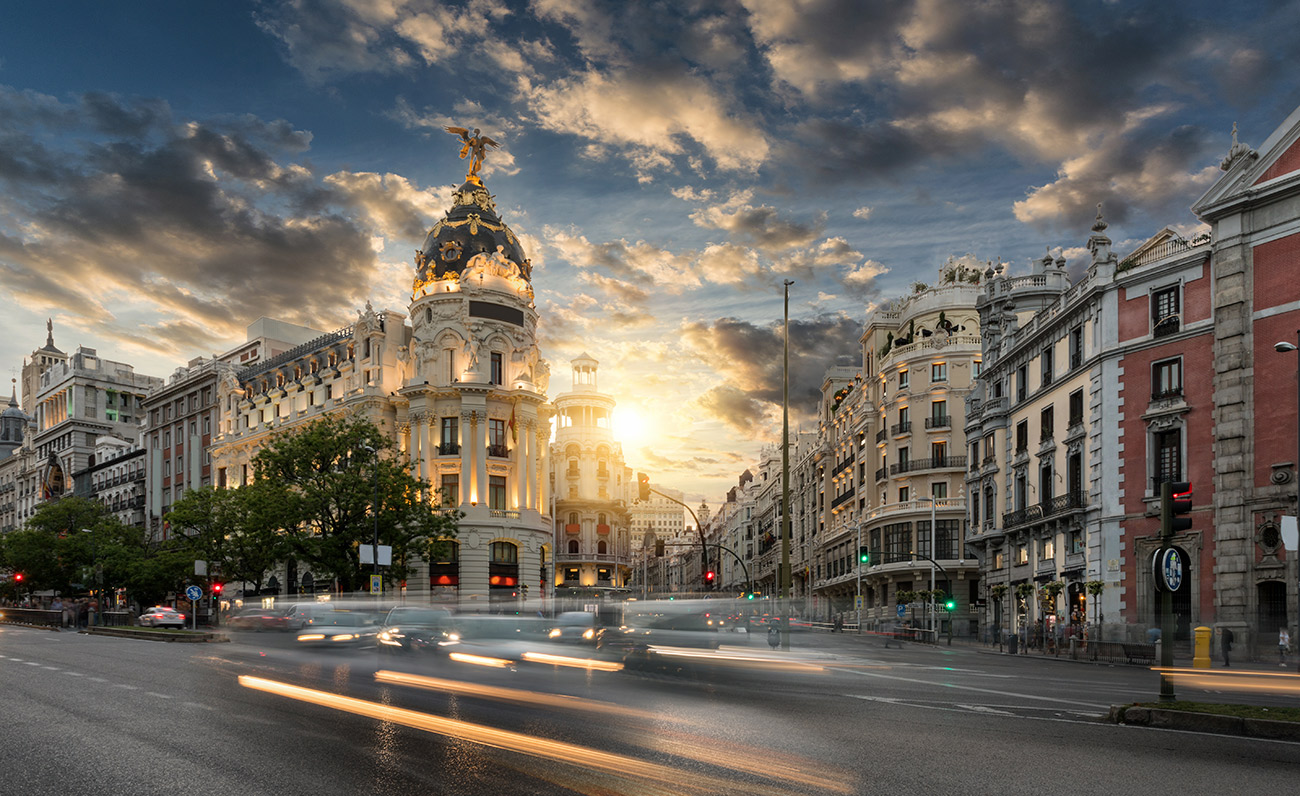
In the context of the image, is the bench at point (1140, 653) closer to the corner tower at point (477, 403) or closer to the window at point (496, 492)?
the corner tower at point (477, 403)

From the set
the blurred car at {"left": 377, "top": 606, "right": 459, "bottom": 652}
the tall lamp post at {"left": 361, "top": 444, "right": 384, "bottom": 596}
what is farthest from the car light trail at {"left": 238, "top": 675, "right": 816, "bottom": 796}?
the tall lamp post at {"left": 361, "top": 444, "right": 384, "bottom": 596}

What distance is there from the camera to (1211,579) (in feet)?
117

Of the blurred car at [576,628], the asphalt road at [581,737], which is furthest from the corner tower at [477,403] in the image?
the asphalt road at [581,737]

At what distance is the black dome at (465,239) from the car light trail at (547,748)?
5549 cm

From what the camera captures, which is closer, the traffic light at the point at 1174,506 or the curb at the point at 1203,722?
the curb at the point at 1203,722

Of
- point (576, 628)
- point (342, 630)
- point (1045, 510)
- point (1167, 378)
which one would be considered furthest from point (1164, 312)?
point (342, 630)

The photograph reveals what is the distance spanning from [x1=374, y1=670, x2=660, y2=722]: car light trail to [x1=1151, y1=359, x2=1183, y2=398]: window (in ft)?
98.8

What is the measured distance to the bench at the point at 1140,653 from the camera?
110 ft

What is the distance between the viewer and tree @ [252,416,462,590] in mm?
50250

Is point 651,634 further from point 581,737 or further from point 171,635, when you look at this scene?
point 171,635

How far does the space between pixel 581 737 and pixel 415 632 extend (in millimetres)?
15005

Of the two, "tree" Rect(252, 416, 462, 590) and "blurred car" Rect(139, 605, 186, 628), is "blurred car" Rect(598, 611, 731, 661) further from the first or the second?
"blurred car" Rect(139, 605, 186, 628)

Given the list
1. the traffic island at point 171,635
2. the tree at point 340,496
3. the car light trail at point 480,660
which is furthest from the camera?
the tree at point 340,496

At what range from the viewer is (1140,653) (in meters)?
33.8
